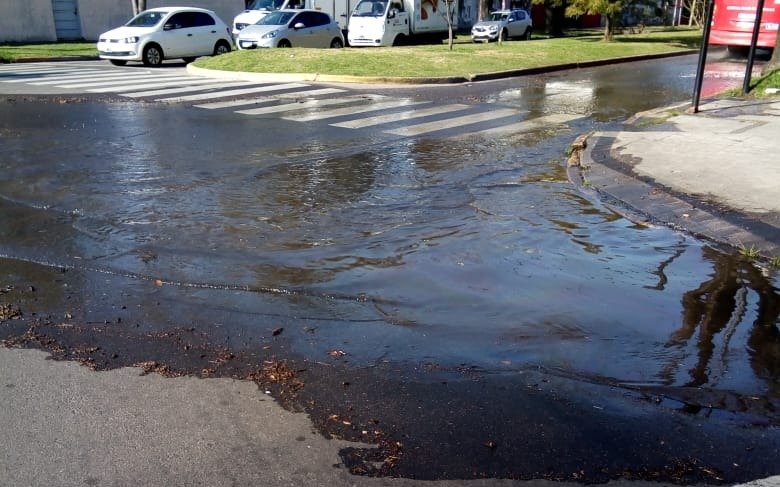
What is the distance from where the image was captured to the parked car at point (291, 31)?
79.5 ft

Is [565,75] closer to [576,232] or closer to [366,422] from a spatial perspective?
[576,232]

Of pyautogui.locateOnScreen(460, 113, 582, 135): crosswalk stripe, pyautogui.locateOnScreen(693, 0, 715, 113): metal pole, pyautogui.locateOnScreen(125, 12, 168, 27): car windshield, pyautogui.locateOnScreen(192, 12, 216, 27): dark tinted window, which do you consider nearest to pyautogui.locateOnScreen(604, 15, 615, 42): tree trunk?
pyautogui.locateOnScreen(192, 12, 216, 27): dark tinted window

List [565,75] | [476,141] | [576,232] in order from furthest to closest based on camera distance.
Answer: [565,75]
[476,141]
[576,232]

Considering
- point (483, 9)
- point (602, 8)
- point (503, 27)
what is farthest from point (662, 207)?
point (483, 9)

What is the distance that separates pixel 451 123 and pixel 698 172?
17.1 feet

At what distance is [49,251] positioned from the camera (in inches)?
252

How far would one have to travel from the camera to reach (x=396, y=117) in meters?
13.8

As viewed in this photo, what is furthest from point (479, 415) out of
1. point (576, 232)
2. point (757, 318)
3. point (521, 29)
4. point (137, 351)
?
point (521, 29)

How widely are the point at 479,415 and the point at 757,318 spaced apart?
2.50 metres

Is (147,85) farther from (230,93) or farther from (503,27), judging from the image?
(503,27)

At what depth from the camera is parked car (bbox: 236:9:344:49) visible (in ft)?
79.5

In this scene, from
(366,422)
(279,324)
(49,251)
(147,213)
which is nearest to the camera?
(366,422)

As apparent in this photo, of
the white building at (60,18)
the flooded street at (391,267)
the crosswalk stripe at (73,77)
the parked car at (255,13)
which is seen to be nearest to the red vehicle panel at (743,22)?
the parked car at (255,13)

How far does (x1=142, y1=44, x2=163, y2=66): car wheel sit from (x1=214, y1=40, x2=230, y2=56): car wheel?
2541mm
